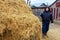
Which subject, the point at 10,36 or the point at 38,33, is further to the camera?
the point at 38,33

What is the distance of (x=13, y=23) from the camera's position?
5.83 m

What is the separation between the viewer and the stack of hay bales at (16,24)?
571cm

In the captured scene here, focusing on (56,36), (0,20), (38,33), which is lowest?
(56,36)

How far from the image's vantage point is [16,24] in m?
5.86

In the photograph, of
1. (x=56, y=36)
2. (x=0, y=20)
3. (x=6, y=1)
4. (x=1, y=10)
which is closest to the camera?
(x=0, y=20)

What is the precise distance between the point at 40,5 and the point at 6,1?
50.8 ft

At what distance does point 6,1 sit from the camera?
22.3ft

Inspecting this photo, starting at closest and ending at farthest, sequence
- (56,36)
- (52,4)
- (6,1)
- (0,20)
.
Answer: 1. (0,20)
2. (6,1)
3. (56,36)
4. (52,4)

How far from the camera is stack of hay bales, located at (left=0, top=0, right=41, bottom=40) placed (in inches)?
225

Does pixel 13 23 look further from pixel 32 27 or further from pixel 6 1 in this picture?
pixel 6 1

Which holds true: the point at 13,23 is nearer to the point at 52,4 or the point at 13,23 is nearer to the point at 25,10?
the point at 25,10

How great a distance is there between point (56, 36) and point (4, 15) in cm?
844

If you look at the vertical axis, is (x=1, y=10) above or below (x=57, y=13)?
above

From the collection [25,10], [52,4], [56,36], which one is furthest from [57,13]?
[25,10]
